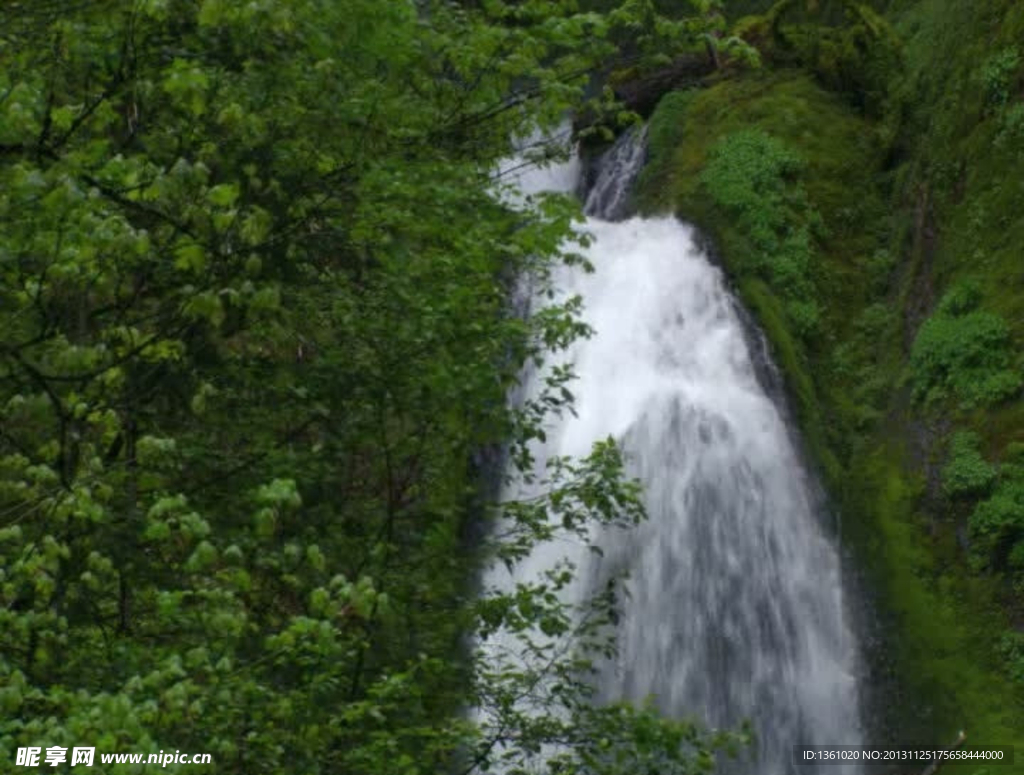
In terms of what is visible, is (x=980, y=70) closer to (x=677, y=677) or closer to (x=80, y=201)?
(x=677, y=677)

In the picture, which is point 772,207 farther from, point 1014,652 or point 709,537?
point 1014,652

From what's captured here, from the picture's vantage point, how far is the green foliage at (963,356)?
442 inches

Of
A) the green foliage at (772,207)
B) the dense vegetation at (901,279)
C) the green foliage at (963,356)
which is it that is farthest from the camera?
the green foliage at (772,207)

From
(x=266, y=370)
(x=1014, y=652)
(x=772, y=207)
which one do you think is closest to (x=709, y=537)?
(x=1014, y=652)

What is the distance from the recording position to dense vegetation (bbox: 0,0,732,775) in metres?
3.34

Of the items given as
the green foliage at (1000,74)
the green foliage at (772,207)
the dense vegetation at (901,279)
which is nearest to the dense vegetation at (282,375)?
the dense vegetation at (901,279)

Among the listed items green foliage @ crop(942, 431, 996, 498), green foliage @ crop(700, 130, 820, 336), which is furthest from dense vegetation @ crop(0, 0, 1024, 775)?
green foliage @ crop(700, 130, 820, 336)

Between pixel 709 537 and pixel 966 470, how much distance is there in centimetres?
264

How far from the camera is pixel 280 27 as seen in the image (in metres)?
3.59

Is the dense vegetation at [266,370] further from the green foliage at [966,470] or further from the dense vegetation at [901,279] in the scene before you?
the green foliage at [966,470]

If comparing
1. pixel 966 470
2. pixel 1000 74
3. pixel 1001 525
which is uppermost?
pixel 1000 74

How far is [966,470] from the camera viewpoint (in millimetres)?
10828

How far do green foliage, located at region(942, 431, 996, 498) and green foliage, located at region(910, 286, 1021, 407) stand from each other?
1.46 feet

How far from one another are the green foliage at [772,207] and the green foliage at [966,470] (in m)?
3.34
